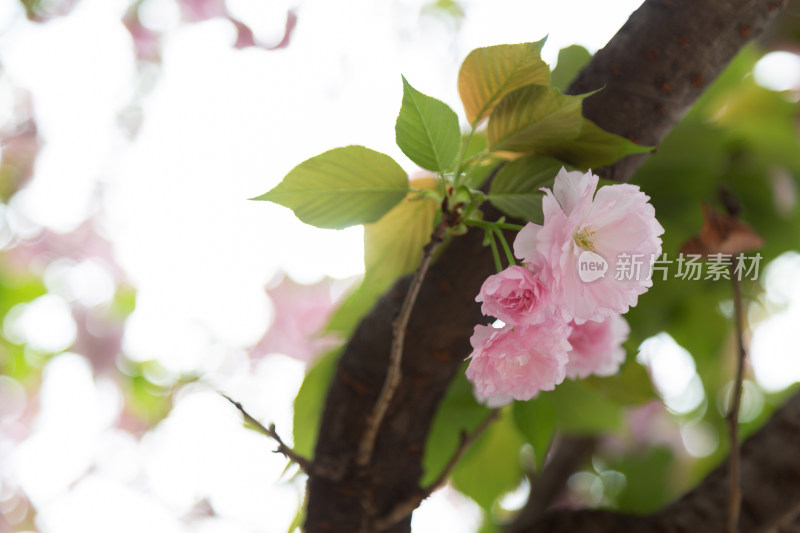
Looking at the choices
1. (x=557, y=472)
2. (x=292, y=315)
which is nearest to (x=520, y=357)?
(x=557, y=472)

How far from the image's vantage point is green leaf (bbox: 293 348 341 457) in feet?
1.66

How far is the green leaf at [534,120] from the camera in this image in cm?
29

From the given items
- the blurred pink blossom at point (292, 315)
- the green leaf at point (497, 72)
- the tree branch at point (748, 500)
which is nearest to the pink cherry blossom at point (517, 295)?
the green leaf at point (497, 72)

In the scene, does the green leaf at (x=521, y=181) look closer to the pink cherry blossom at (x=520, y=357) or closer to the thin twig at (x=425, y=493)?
the pink cherry blossom at (x=520, y=357)

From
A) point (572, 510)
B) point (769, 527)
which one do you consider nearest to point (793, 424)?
point (769, 527)

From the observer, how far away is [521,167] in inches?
12.1

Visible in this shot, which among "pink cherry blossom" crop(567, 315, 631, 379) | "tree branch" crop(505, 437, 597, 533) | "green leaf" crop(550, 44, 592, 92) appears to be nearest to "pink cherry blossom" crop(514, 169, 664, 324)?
"pink cherry blossom" crop(567, 315, 631, 379)

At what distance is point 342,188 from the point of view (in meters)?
0.31

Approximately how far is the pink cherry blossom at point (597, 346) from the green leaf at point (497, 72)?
0.15m

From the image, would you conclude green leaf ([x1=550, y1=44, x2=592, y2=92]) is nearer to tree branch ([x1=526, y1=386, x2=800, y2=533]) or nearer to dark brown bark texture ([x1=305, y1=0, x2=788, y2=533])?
dark brown bark texture ([x1=305, y1=0, x2=788, y2=533])

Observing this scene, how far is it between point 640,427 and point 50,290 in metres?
1.30

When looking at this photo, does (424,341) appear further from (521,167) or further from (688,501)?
(688,501)

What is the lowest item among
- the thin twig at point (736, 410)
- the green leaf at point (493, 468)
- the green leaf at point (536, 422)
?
the green leaf at point (493, 468)

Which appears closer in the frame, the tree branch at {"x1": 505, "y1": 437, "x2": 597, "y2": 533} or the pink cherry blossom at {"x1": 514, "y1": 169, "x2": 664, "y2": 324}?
the pink cherry blossom at {"x1": 514, "y1": 169, "x2": 664, "y2": 324}
